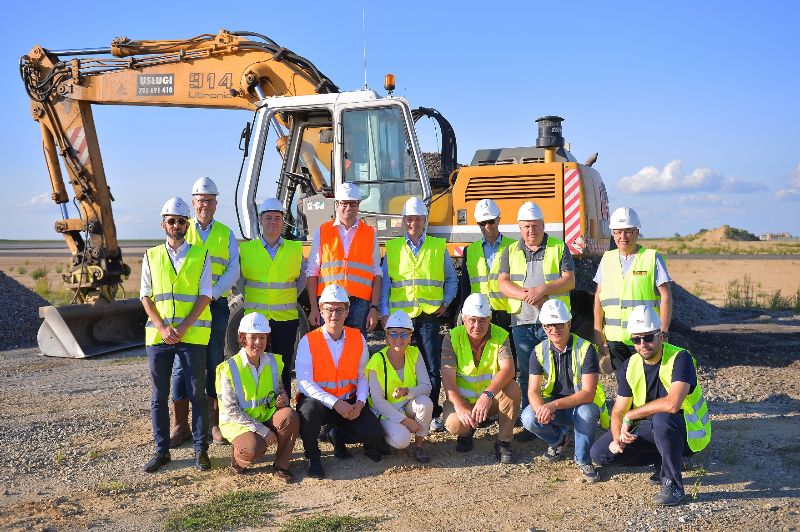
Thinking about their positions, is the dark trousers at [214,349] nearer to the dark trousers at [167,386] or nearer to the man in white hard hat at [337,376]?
the dark trousers at [167,386]

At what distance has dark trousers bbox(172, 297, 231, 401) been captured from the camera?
668 cm

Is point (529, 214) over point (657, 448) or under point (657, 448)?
over

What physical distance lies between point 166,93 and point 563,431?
7.18 meters

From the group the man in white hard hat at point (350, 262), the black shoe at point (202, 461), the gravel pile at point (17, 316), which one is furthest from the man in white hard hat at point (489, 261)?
the gravel pile at point (17, 316)

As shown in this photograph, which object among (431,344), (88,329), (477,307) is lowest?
(88,329)

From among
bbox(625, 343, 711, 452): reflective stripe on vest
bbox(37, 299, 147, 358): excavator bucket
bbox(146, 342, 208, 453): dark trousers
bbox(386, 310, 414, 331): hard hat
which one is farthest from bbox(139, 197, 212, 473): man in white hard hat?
bbox(37, 299, 147, 358): excavator bucket

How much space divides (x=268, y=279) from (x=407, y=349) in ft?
4.36

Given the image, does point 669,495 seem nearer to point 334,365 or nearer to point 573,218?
point 334,365

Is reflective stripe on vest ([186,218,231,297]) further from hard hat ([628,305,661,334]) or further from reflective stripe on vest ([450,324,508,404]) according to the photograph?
hard hat ([628,305,661,334])

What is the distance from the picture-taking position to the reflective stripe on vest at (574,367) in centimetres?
606

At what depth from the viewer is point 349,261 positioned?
6977 mm

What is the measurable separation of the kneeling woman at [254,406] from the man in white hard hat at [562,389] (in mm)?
1762

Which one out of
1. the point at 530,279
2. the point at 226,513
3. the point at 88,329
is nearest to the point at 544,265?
the point at 530,279

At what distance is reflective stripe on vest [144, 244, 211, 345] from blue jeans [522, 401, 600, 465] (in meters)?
2.52
